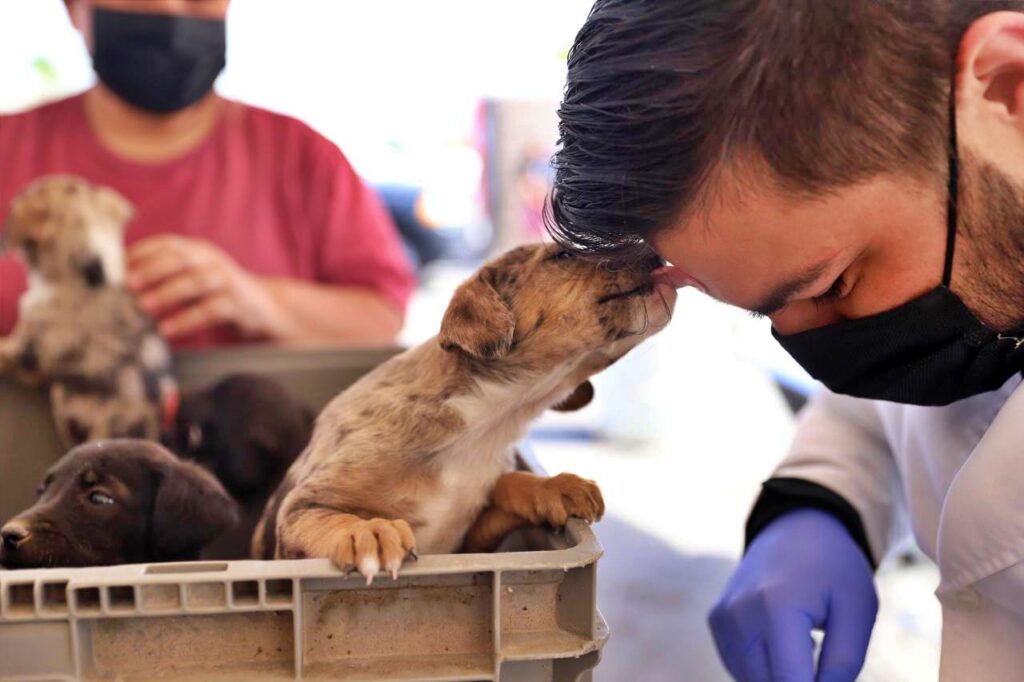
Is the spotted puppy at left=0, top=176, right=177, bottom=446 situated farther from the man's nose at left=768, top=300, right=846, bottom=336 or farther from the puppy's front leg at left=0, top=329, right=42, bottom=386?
the man's nose at left=768, top=300, right=846, bottom=336

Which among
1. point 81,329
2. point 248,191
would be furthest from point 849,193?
point 248,191

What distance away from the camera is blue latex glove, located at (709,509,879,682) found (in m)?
1.24

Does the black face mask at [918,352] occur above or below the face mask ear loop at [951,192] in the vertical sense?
below

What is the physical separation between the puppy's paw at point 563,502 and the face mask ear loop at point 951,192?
457mm

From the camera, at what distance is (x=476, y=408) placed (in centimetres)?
128

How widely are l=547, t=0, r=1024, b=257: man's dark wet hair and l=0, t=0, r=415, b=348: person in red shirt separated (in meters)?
1.39

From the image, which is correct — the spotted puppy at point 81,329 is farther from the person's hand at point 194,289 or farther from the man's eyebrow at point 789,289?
the man's eyebrow at point 789,289

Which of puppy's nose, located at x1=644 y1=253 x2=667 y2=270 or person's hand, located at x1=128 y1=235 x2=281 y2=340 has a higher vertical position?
puppy's nose, located at x1=644 y1=253 x2=667 y2=270

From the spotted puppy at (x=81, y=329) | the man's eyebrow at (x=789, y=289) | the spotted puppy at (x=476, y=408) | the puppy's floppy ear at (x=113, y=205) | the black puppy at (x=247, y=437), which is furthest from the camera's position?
the puppy's floppy ear at (x=113, y=205)

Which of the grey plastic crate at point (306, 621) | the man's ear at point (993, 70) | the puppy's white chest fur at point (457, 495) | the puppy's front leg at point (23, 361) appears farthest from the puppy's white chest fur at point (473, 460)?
the puppy's front leg at point (23, 361)

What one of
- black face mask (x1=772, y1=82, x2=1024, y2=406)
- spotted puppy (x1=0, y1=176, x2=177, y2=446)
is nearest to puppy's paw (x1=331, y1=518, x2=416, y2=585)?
black face mask (x1=772, y1=82, x2=1024, y2=406)

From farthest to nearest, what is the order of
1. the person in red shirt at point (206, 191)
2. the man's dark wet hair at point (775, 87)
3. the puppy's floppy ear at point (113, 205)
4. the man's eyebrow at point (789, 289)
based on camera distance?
the person in red shirt at point (206, 191) < the puppy's floppy ear at point (113, 205) < the man's eyebrow at point (789, 289) < the man's dark wet hair at point (775, 87)

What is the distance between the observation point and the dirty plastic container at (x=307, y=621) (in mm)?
867

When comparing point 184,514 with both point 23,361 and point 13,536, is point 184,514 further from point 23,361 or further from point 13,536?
point 23,361
